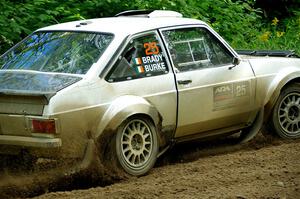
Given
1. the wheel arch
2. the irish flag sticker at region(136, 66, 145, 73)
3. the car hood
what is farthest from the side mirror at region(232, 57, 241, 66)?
the car hood

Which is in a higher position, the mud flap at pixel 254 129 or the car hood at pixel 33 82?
the car hood at pixel 33 82

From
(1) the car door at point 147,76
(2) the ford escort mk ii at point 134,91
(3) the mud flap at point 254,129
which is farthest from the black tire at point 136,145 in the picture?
(3) the mud flap at point 254,129

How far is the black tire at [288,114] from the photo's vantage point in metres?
8.42

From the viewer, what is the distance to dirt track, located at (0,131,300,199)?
611cm

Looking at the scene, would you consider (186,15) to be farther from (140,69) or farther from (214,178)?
Result: (214,178)

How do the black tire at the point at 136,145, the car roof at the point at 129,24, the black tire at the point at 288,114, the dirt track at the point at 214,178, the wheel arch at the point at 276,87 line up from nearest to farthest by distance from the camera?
the dirt track at the point at 214,178 < the black tire at the point at 136,145 < the car roof at the point at 129,24 < the wheel arch at the point at 276,87 < the black tire at the point at 288,114

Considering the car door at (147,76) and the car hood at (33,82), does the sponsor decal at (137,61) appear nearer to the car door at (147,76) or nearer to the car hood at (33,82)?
the car door at (147,76)

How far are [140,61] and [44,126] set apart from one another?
1.38m

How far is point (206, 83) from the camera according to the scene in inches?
298

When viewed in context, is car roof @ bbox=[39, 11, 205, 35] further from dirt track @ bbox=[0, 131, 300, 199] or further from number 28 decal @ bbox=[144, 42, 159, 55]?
dirt track @ bbox=[0, 131, 300, 199]

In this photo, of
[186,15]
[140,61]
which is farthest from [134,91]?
[186,15]

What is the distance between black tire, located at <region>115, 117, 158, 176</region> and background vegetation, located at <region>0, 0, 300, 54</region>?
353 cm

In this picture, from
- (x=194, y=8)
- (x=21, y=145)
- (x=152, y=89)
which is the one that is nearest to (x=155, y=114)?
(x=152, y=89)

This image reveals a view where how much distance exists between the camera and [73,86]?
6.44m
